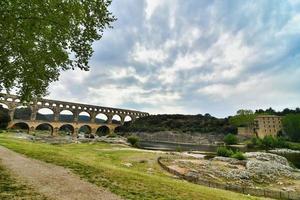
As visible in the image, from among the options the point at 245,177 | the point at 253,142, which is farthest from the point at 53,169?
the point at 253,142

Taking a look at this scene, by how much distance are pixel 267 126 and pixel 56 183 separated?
488 ft

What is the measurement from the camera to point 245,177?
3056cm

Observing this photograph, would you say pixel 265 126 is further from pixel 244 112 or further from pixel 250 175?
pixel 250 175

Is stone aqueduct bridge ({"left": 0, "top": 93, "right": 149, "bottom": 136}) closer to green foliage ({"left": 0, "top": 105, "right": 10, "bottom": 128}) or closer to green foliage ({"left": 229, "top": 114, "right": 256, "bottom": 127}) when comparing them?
green foliage ({"left": 0, "top": 105, "right": 10, "bottom": 128})

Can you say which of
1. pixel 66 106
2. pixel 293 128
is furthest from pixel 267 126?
pixel 66 106

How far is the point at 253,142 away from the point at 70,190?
343 ft

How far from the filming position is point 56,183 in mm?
14094

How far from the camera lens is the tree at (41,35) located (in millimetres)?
14812

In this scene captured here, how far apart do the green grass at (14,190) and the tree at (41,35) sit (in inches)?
331

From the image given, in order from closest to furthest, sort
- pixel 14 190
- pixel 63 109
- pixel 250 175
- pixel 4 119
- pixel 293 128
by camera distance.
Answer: pixel 14 190, pixel 250 175, pixel 4 119, pixel 293 128, pixel 63 109

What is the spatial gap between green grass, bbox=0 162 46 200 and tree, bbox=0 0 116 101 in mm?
8408

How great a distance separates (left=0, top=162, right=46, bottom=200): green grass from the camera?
11297 mm

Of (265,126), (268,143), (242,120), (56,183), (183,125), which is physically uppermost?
(242,120)

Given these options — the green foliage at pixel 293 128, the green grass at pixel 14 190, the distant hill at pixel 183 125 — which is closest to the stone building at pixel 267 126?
the distant hill at pixel 183 125
